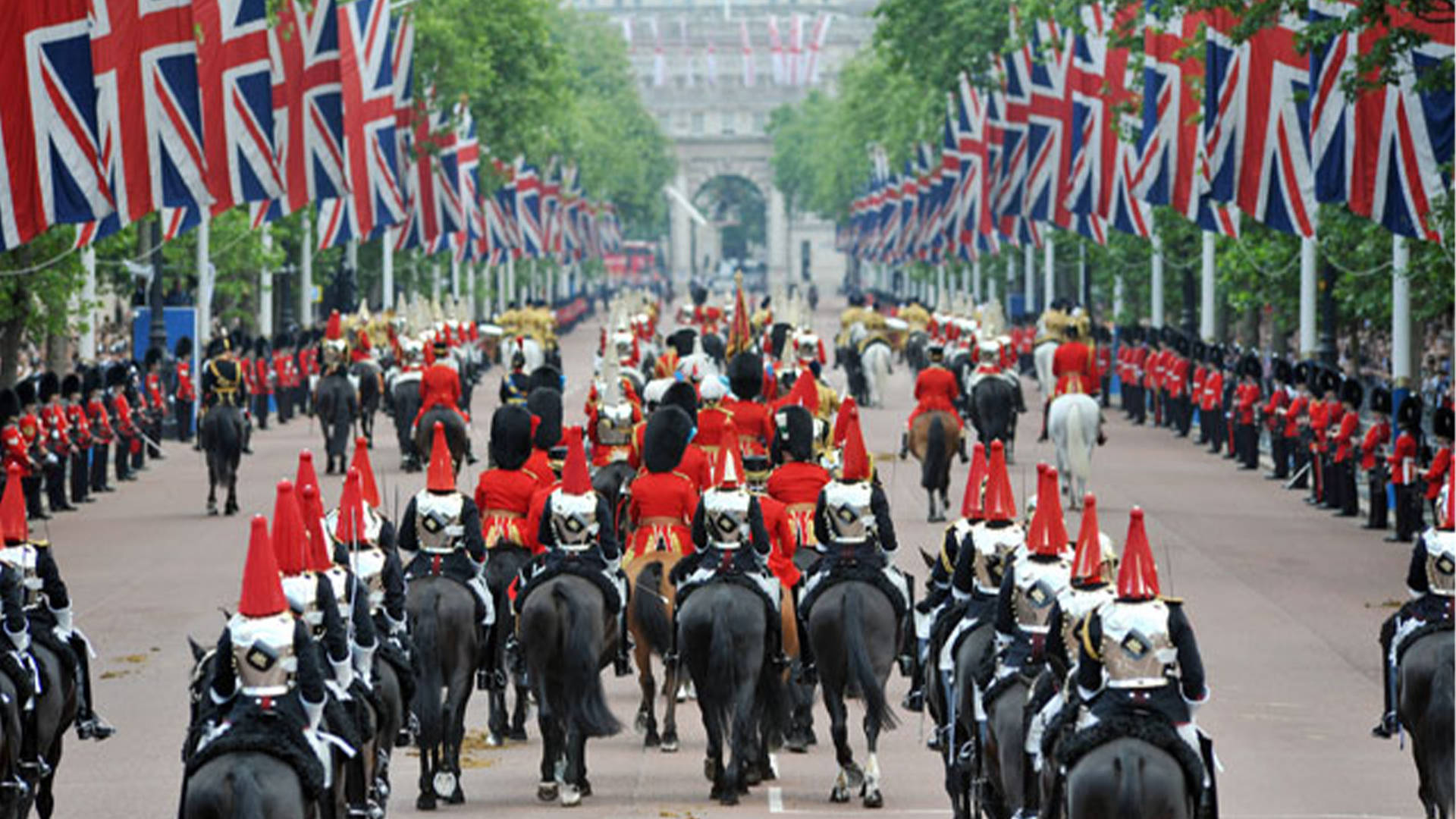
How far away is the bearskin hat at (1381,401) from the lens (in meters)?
35.2

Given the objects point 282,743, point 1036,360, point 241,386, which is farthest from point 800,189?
point 282,743

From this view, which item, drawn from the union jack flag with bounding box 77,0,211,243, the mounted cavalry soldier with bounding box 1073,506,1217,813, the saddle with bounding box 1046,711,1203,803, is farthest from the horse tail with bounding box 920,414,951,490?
the saddle with bounding box 1046,711,1203,803

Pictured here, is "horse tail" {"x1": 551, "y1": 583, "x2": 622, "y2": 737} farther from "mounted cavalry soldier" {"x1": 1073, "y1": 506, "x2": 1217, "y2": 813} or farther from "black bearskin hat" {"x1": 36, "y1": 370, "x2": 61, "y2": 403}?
"black bearskin hat" {"x1": 36, "y1": 370, "x2": 61, "y2": 403}

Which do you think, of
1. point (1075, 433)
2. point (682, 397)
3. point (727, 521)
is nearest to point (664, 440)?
point (727, 521)

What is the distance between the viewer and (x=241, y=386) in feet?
120

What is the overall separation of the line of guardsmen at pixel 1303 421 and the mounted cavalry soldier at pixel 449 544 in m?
13.4

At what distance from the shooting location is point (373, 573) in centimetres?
1717

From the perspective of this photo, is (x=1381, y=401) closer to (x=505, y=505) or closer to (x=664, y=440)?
(x=664, y=440)

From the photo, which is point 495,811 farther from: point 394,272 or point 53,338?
point 394,272

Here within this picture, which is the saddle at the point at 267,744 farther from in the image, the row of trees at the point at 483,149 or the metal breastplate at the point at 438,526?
the row of trees at the point at 483,149

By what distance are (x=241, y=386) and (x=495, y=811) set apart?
1926cm

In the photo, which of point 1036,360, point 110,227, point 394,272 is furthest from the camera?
point 394,272

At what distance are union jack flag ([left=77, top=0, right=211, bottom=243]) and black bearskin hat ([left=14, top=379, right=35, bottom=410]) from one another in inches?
115

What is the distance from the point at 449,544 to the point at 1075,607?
503 cm
